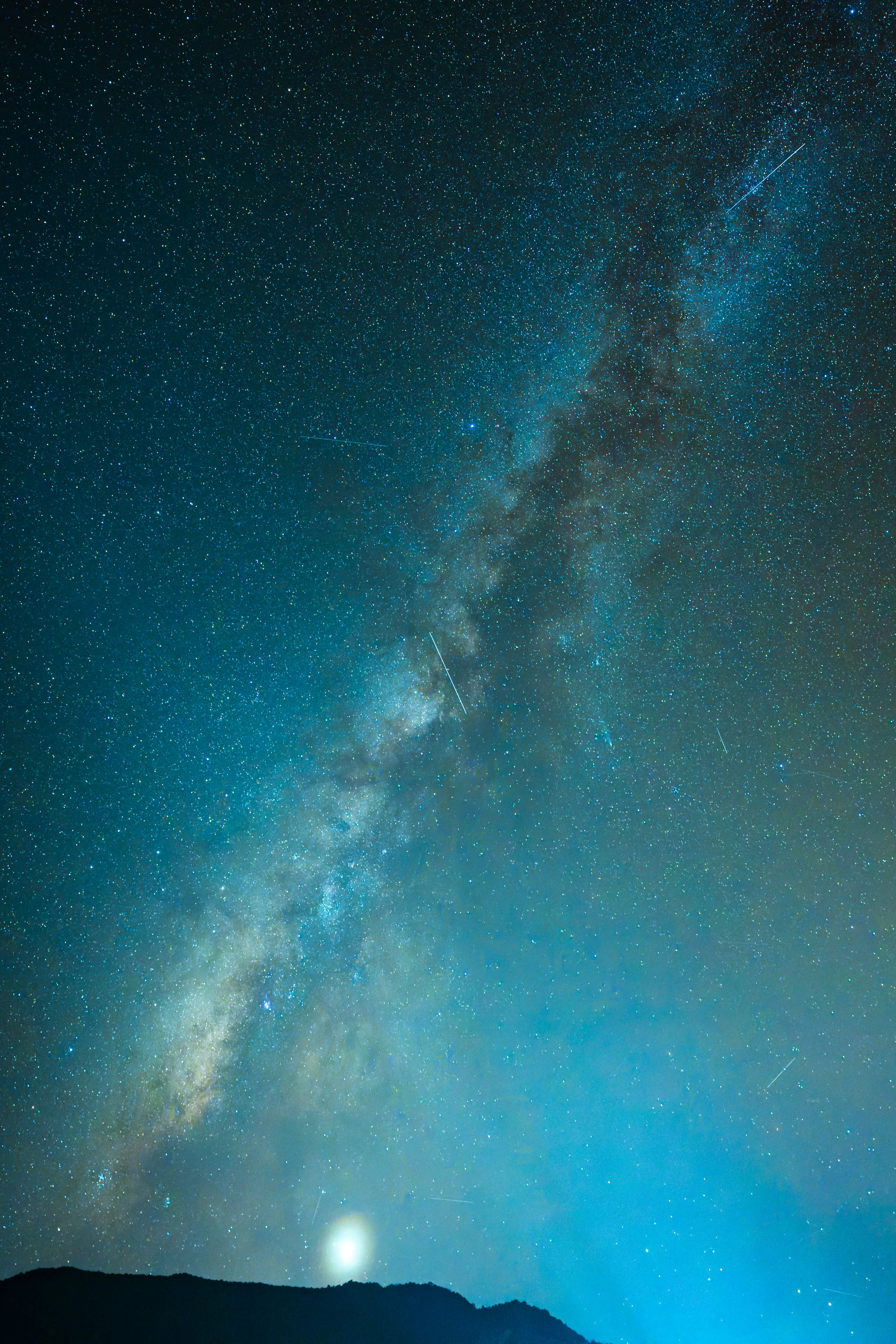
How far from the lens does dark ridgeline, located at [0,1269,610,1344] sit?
13.2 m

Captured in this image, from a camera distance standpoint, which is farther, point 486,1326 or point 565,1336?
point 565,1336

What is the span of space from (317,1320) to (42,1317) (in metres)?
6.45

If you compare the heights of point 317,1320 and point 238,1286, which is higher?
point 238,1286

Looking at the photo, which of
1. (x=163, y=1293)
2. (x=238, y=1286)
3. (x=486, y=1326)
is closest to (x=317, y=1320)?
(x=238, y=1286)

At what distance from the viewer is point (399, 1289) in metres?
21.0

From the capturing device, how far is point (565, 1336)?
930 inches

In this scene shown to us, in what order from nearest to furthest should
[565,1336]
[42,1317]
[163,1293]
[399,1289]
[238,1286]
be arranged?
[42,1317] < [163,1293] < [238,1286] < [399,1289] < [565,1336]

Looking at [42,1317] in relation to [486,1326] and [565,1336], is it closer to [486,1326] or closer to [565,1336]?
[486,1326]

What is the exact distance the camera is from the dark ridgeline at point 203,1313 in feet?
43.2

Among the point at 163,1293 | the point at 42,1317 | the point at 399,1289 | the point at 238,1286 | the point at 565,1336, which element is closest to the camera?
the point at 42,1317

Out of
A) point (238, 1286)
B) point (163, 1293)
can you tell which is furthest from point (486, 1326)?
point (163, 1293)

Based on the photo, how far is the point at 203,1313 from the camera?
48.9 ft

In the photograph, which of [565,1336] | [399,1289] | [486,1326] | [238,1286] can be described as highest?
[238,1286]

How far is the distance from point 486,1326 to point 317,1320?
27.3 ft
